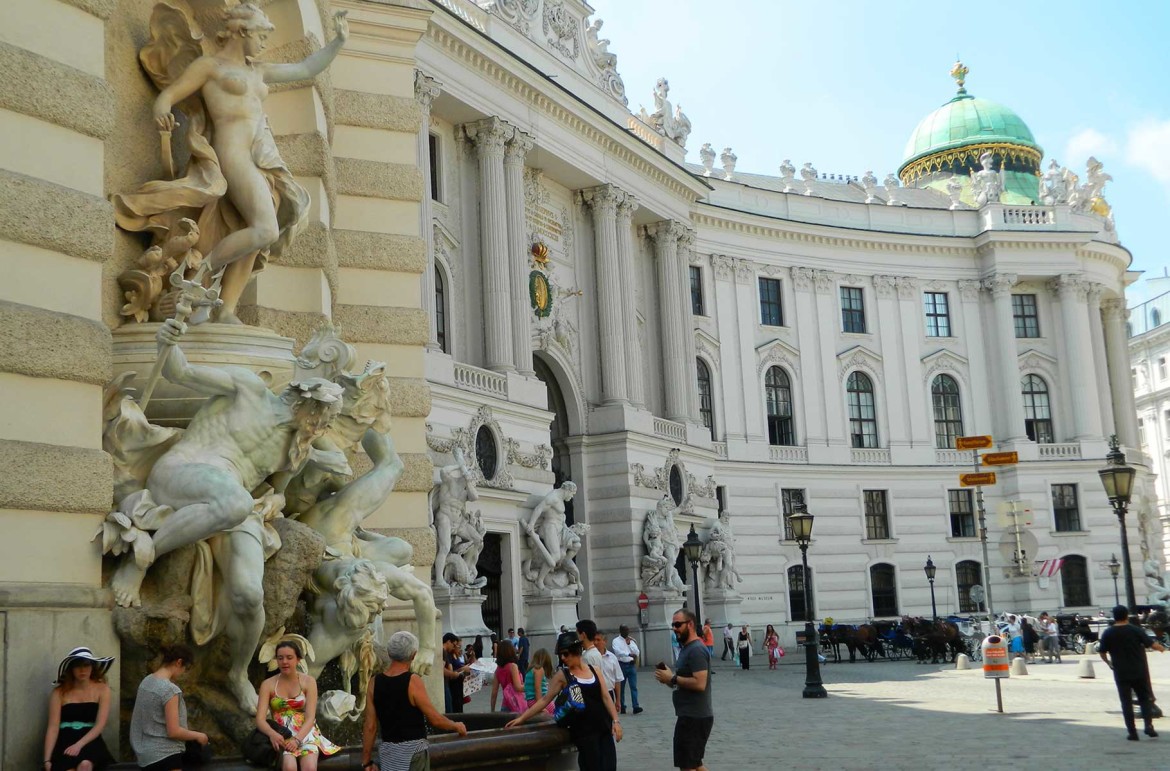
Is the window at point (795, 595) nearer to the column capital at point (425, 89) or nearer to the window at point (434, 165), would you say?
the window at point (434, 165)

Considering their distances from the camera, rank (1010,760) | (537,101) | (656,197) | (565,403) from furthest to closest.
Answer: (656,197)
(565,403)
(537,101)
(1010,760)

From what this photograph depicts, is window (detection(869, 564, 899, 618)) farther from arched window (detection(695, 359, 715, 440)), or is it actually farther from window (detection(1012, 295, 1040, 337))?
window (detection(1012, 295, 1040, 337))

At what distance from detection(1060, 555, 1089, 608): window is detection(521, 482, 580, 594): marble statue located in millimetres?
28921

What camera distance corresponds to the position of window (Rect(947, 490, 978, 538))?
59094 mm

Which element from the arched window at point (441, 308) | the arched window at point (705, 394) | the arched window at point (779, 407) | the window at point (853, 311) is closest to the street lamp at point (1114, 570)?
the arched window at point (779, 407)

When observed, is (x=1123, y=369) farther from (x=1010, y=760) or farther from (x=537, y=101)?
(x=1010, y=760)

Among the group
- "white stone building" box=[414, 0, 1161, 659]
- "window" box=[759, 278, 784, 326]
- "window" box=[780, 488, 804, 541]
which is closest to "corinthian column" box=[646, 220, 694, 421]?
"white stone building" box=[414, 0, 1161, 659]

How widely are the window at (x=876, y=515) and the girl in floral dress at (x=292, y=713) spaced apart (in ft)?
167

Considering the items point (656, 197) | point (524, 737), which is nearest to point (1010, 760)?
point (524, 737)

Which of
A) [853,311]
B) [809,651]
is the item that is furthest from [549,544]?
[853,311]

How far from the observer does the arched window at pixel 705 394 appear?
5400 centimetres

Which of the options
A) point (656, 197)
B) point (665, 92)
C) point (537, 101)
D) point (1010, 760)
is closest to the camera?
point (1010, 760)

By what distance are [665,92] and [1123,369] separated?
27223mm

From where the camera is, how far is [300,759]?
332 inches
